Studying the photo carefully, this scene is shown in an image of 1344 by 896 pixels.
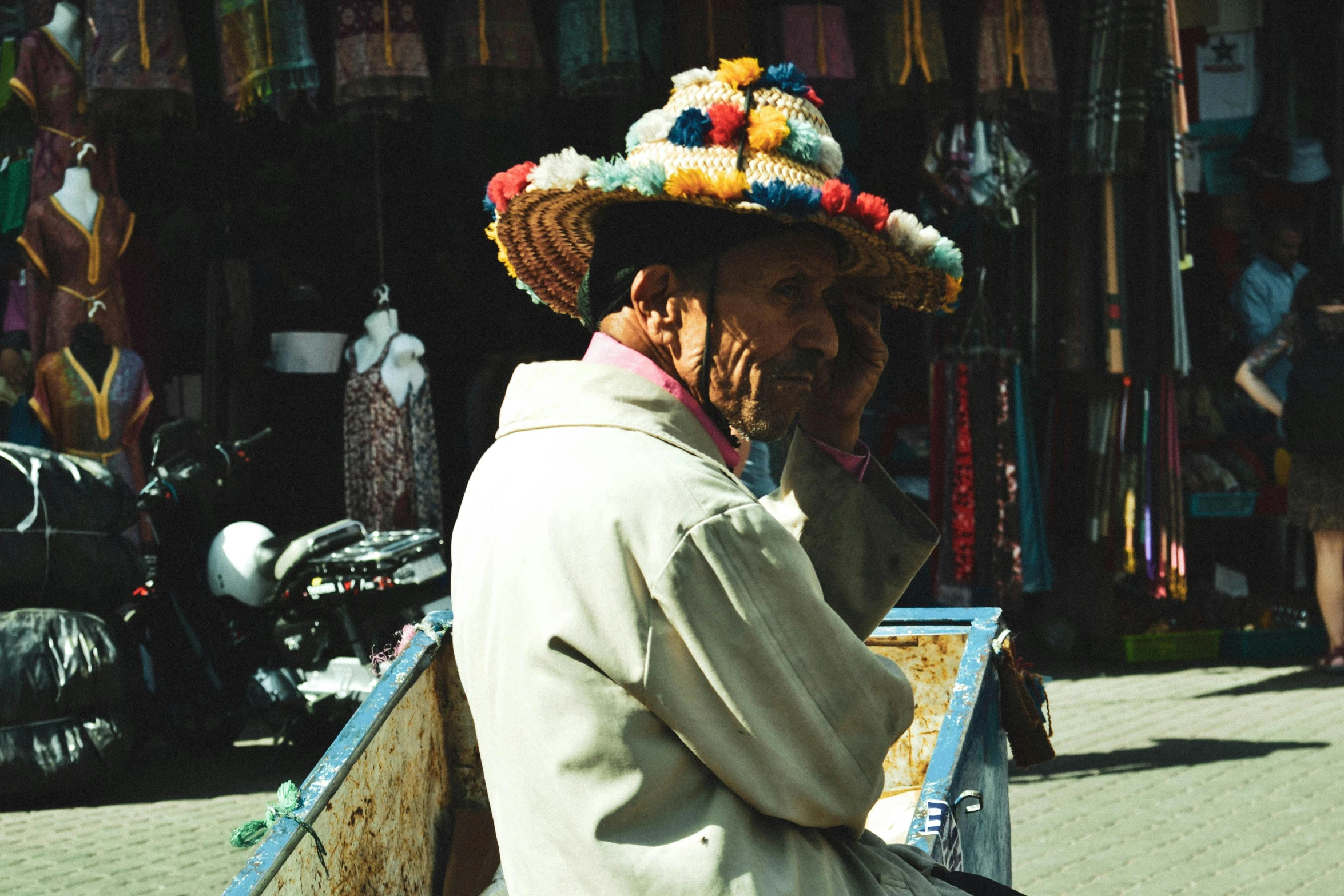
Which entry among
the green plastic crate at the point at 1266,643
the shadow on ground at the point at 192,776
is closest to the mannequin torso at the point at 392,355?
the shadow on ground at the point at 192,776

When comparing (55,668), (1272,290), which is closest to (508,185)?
(55,668)

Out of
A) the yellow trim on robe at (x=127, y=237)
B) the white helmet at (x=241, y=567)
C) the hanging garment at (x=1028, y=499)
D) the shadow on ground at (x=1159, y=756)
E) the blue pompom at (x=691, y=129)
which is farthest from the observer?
the hanging garment at (x=1028, y=499)

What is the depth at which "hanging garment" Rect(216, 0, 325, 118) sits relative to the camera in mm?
6480

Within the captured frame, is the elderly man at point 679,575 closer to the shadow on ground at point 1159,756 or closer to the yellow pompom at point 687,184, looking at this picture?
the yellow pompom at point 687,184

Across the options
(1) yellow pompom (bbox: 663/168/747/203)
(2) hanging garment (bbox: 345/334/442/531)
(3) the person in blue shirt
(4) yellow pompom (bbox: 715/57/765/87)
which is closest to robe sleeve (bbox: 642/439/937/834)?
(1) yellow pompom (bbox: 663/168/747/203)

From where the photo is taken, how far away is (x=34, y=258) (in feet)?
21.8

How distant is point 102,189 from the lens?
270 inches

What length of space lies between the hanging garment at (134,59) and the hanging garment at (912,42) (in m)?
3.33

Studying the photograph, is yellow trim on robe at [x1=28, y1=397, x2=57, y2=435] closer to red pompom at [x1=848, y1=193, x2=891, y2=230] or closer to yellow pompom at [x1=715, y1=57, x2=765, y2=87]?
yellow pompom at [x1=715, y1=57, x2=765, y2=87]

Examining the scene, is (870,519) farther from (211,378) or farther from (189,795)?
(211,378)

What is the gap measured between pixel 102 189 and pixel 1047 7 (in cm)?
498

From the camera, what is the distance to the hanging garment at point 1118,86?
289 inches

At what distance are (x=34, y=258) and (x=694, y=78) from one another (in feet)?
17.7

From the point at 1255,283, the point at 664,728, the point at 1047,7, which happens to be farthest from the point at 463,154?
the point at 664,728
